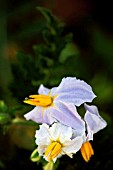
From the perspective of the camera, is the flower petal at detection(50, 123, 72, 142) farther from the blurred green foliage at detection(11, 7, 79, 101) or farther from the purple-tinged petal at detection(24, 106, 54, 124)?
the blurred green foliage at detection(11, 7, 79, 101)

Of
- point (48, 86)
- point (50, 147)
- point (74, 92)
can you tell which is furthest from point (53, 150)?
point (48, 86)

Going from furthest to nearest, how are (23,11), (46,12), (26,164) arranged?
(23,11)
(26,164)
(46,12)

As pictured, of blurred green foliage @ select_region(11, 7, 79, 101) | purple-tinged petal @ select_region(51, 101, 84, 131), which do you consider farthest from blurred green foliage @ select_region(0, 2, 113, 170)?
purple-tinged petal @ select_region(51, 101, 84, 131)

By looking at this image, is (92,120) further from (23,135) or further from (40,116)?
(23,135)

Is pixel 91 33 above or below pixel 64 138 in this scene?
above

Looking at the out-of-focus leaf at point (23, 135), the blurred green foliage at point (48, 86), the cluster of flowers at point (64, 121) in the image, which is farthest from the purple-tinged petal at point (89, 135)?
the out-of-focus leaf at point (23, 135)

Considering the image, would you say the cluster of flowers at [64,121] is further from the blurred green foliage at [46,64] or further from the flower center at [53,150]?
the blurred green foliage at [46,64]

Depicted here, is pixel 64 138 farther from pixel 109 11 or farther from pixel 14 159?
pixel 109 11

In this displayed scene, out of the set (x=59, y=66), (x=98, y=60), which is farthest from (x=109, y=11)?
(x=59, y=66)
